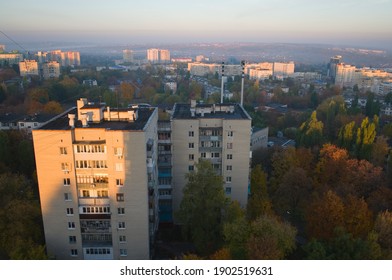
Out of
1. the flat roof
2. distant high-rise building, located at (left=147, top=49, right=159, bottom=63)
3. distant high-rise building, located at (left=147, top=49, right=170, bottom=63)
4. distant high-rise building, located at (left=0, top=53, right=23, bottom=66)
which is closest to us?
the flat roof

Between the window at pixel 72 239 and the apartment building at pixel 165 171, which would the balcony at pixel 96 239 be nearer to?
the window at pixel 72 239

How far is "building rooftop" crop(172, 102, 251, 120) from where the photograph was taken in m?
5.74

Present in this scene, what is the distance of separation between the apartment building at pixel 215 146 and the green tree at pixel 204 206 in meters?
0.83

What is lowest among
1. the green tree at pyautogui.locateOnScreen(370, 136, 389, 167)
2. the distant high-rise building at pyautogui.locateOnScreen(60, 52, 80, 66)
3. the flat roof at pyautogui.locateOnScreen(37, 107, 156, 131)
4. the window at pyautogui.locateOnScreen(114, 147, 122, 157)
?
the green tree at pyautogui.locateOnScreen(370, 136, 389, 167)

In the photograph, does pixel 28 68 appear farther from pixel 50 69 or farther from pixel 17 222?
pixel 17 222

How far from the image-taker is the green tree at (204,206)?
15.0 feet

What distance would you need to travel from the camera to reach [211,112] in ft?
20.0

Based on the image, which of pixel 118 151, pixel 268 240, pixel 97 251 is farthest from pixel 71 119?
pixel 268 240

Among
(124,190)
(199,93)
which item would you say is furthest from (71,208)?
(199,93)

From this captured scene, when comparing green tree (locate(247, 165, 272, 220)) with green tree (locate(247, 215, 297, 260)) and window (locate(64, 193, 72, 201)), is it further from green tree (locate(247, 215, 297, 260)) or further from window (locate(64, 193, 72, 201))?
A: window (locate(64, 193, 72, 201))

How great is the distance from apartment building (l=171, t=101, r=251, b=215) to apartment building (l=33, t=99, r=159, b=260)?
41.5 inches

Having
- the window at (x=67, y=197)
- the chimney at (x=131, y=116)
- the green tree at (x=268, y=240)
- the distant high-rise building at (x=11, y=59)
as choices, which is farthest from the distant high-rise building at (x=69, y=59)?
the green tree at (x=268, y=240)

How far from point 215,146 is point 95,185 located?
7.37 ft

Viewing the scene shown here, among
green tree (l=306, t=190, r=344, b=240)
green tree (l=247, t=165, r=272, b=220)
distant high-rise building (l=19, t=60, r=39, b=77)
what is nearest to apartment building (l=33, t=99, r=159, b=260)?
green tree (l=247, t=165, r=272, b=220)
